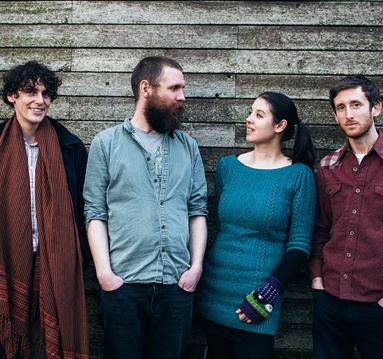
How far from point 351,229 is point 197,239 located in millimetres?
802

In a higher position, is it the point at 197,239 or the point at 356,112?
the point at 356,112

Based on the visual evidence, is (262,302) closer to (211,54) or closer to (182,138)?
(182,138)

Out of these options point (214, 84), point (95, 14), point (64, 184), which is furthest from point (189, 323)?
point (95, 14)

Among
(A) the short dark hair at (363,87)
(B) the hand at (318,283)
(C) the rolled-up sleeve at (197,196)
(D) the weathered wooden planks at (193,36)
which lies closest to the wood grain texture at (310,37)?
(D) the weathered wooden planks at (193,36)

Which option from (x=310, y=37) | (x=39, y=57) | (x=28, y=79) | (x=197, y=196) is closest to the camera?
(x=28, y=79)

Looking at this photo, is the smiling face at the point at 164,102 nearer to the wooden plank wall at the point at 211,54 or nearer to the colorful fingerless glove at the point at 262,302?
the wooden plank wall at the point at 211,54

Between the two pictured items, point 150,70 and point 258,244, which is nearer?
point 258,244

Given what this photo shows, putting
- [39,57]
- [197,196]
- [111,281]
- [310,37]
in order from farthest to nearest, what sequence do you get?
[39,57]
[310,37]
[197,196]
[111,281]

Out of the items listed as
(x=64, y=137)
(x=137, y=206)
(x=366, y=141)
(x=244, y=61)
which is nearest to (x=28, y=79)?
(x=64, y=137)

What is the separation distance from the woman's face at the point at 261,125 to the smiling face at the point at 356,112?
0.38m

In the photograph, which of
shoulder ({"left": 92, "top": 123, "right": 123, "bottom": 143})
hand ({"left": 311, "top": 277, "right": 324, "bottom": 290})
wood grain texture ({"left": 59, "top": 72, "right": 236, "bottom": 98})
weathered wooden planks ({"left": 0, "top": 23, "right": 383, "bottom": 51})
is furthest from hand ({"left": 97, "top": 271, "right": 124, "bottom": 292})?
weathered wooden planks ({"left": 0, "top": 23, "right": 383, "bottom": 51})

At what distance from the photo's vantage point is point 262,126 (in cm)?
337

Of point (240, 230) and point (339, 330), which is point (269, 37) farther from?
point (339, 330)

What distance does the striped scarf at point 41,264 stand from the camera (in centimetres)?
317
